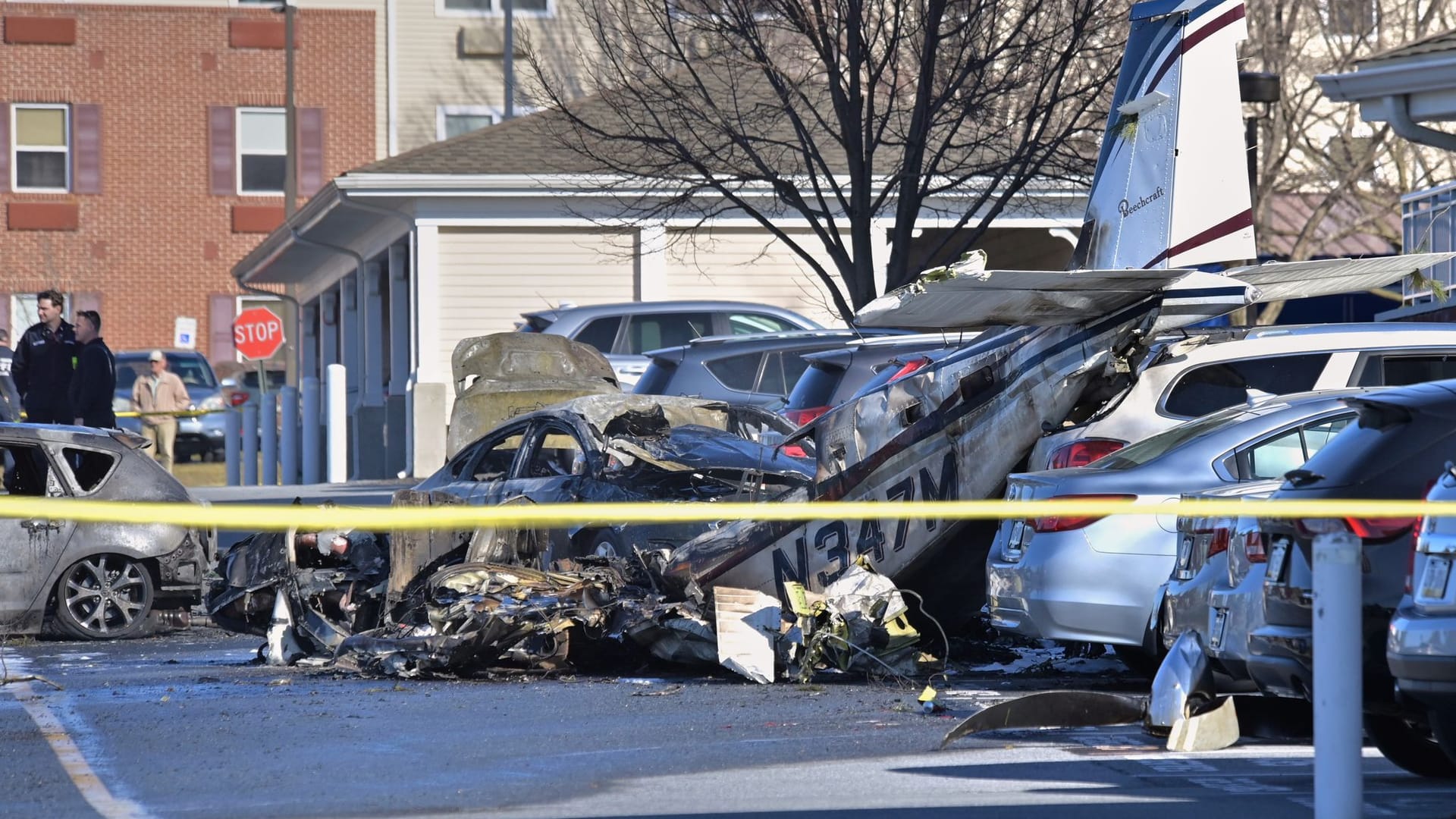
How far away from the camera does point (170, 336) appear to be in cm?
4434

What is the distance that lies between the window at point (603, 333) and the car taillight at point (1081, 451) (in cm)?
1029

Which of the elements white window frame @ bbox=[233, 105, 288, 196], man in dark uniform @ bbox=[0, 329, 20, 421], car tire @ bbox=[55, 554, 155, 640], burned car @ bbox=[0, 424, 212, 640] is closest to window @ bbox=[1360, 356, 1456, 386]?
burned car @ bbox=[0, 424, 212, 640]

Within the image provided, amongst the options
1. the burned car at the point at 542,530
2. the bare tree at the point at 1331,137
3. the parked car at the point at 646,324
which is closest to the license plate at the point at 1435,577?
the burned car at the point at 542,530

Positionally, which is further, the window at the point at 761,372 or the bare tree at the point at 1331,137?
the bare tree at the point at 1331,137

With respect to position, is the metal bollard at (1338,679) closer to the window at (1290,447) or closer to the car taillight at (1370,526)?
the car taillight at (1370,526)

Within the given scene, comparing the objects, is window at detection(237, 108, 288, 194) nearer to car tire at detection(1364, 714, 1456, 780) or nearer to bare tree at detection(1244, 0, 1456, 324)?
bare tree at detection(1244, 0, 1456, 324)

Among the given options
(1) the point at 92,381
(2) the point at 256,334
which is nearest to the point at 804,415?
(1) the point at 92,381

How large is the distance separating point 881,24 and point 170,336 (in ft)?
98.5

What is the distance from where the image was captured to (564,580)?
10.9 metres

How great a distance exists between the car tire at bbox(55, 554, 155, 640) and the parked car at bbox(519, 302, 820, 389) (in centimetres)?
671

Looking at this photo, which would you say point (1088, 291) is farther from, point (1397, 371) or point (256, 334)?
point (256, 334)

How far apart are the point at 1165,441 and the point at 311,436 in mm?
19360

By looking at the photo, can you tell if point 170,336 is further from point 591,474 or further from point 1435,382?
point 1435,382

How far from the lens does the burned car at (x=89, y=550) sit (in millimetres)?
12891
